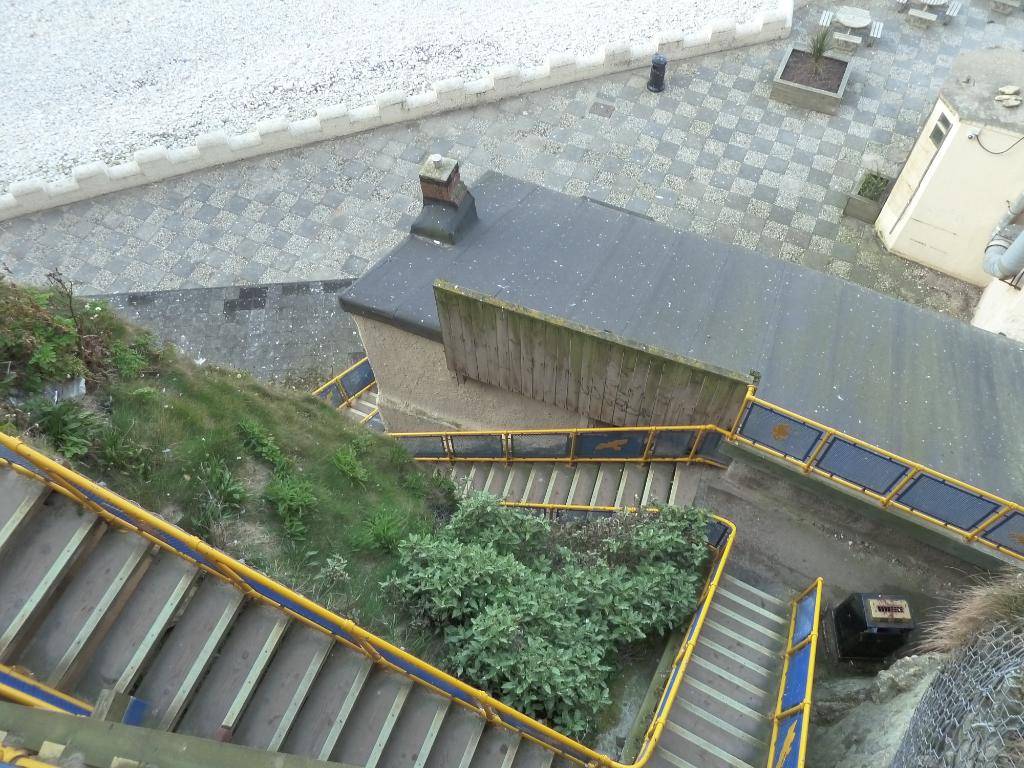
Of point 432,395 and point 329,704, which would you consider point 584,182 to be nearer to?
point 432,395

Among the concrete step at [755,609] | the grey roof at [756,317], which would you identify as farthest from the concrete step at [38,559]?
the concrete step at [755,609]

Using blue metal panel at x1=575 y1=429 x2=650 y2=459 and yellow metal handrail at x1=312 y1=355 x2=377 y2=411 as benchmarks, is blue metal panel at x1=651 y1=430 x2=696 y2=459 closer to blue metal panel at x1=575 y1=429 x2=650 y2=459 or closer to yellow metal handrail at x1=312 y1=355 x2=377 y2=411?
blue metal panel at x1=575 y1=429 x2=650 y2=459

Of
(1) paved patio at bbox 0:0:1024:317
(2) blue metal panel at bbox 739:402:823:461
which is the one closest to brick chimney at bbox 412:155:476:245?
(1) paved patio at bbox 0:0:1024:317

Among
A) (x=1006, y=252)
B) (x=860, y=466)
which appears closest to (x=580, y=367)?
(x=860, y=466)

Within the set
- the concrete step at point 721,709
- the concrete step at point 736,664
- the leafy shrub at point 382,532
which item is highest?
the leafy shrub at point 382,532

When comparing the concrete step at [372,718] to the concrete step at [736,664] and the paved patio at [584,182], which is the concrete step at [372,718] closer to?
the concrete step at [736,664]

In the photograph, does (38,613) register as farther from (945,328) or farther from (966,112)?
(966,112)

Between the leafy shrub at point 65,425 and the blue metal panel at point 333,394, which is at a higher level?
the leafy shrub at point 65,425
